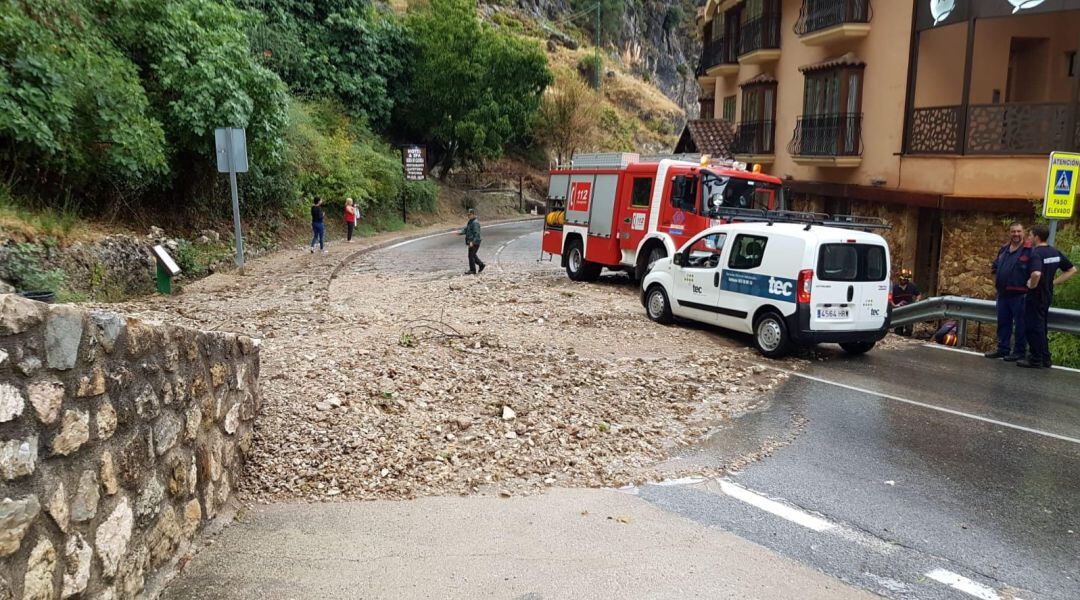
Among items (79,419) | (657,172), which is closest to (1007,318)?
(657,172)

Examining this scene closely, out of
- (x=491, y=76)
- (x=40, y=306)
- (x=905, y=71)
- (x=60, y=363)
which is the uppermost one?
(x=491, y=76)

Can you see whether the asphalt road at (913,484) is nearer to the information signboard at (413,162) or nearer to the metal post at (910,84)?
the metal post at (910,84)

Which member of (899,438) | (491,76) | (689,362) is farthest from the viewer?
(491,76)

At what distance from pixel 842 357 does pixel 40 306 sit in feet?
33.1

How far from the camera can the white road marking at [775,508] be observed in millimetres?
5177

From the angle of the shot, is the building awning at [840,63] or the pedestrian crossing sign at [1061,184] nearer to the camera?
the pedestrian crossing sign at [1061,184]

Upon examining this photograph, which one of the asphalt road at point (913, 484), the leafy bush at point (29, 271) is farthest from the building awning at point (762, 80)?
the leafy bush at point (29, 271)

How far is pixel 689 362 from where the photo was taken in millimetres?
9797

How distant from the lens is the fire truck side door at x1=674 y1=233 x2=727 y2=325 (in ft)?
37.5

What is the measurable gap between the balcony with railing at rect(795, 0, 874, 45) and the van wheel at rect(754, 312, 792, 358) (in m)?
12.4

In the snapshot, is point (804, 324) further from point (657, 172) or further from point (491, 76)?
point (491, 76)

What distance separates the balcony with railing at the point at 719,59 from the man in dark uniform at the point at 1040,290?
Answer: 1889 cm

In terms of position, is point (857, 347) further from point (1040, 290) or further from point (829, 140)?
point (829, 140)

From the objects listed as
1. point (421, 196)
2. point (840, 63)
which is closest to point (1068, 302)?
point (840, 63)
